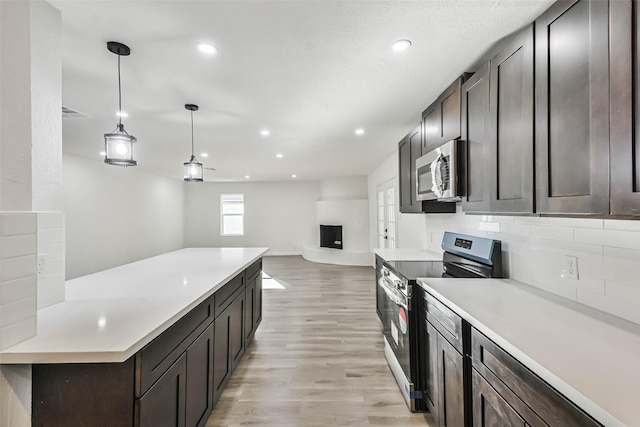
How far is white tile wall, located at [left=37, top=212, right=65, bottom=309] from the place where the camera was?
137cm

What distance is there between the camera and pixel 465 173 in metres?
1.95

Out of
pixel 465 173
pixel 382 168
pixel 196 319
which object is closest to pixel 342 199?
pixel 382 168

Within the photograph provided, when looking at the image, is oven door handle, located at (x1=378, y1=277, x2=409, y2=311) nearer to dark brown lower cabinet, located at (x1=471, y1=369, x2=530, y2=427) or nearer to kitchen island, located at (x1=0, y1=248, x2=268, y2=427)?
dark brown lower cabinet, located at (x1=471, y1=369, x2=530, y2=427)

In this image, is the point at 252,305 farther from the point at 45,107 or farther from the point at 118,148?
the point at 45,107

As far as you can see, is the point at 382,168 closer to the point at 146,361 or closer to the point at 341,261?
the point at 341,261

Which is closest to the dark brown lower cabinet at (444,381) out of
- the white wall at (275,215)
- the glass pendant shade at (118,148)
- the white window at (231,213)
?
the glass pendant shade at (118,148)

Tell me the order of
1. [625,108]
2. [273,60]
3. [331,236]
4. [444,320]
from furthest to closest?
[331,236] → [273,60] → [444,320] → [625,108]

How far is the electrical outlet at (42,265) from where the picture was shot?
4.43 ft

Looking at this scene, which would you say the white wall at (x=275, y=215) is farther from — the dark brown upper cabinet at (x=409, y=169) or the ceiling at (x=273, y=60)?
the dark brown upper cabinet at (x=409, y=169)

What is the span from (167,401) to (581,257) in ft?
6.94

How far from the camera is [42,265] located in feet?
4.50

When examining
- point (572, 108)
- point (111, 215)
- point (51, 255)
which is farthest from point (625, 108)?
point (111, 215)

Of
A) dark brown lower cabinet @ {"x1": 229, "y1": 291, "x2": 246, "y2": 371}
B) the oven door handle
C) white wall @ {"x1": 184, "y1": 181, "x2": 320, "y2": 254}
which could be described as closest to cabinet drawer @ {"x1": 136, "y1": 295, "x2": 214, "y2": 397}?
dark brown lower cabinet @ {"x1": 229, "y1": 291, "x2": 246, "y2": 371}

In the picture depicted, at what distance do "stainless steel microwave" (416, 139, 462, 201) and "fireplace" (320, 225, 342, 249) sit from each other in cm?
548
